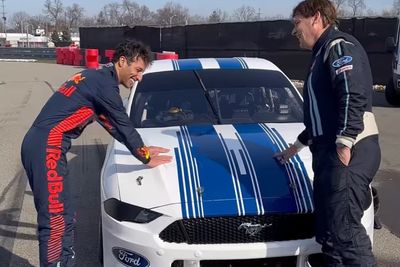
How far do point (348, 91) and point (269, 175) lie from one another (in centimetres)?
86

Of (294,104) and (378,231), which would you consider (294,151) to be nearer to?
(294,104)

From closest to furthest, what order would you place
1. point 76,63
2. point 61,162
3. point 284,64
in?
1. point 61,162
2. point 284,64
3. point 76,63

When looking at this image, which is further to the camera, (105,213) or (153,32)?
(153,32)

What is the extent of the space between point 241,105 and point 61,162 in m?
1.94

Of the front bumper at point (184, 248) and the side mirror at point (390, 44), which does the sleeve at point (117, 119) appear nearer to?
the front bumper at point (184, 248)

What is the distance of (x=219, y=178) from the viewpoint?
3348 millimetres

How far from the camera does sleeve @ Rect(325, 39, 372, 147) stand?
2.78m

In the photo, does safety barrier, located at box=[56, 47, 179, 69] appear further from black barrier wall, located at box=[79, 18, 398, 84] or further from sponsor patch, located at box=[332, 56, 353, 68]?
sponsor patch, located at box=[332, 56, 353, 68]

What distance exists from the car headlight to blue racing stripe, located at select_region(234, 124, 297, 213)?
0.67 meters

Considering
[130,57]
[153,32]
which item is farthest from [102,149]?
[153,32]

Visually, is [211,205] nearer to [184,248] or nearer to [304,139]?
[184,248]

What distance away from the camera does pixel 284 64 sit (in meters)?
20.9

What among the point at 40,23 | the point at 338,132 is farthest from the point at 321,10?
the point at 40,23

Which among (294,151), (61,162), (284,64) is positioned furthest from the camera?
(284,64)
